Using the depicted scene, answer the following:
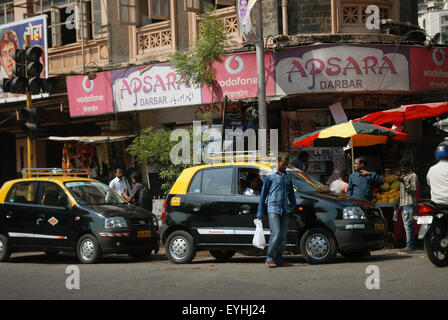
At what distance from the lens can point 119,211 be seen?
1266 centimetres

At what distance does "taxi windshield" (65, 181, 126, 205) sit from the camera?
12930 mm

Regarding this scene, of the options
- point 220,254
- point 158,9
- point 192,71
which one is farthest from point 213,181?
point 158,9

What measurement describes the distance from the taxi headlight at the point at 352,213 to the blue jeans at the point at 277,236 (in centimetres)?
98

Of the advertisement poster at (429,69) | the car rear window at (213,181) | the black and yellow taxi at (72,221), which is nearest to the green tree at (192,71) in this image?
the black and yellow taxi at (72,221)

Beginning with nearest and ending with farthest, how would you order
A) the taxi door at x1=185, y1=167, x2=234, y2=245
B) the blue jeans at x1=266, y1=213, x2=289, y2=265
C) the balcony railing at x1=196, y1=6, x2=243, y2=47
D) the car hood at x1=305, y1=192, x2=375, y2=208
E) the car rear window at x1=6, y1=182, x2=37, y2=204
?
the blue jeans at x1=266, y1=213, x2=289, y2=265, the car hood at x1=305, y1=192, x2=375, y2=208, the taxi door at x1=185, y1=167, x2=234, y2=245, the car rear window at x1=6, y1=182, x2=37, y2=204, the balcony railing at x1=196, y1=6, x2=243, y2=47

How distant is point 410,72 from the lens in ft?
54.5

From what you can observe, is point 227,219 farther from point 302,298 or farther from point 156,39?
point 156,39

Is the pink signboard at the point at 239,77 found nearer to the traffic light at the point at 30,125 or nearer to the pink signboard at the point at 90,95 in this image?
the pink signboard at the point at 90,95

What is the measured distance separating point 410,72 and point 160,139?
6609 millimetres

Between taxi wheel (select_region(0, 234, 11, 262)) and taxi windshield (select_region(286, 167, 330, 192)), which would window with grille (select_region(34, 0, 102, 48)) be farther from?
taxi windshield (select_region(286, 167, 330, 192))

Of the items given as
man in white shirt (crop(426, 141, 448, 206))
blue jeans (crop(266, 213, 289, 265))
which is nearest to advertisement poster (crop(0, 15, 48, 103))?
blue jeans (crop(266, 213, 289, 265))

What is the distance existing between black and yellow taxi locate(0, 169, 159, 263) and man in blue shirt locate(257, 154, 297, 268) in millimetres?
3100

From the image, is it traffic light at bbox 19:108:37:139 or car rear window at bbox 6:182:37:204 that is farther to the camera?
traffic light at bbox 19:108:37:139
